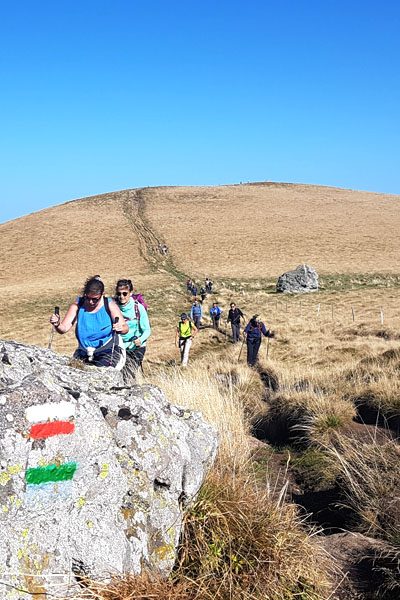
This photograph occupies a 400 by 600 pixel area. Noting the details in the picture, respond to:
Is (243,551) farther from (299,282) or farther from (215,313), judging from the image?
(299,282)

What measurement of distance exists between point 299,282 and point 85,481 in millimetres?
37893

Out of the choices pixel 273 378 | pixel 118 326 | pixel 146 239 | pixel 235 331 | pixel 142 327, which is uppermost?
pixel 146 239

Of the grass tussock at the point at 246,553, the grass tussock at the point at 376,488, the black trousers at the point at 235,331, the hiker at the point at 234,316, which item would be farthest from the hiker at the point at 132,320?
the black trousers at the point at 235,331

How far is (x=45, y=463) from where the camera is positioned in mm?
3027

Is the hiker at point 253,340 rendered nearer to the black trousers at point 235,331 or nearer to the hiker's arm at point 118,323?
the black trousers at point 235,331

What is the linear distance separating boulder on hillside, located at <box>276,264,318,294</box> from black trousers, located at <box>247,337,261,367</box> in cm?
2496

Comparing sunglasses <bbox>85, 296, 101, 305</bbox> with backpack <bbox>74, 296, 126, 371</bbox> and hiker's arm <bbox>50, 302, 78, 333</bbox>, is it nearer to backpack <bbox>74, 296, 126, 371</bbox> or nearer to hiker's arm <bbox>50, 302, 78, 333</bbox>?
backpack <bbox>74, 296, 126, 371</bbox>

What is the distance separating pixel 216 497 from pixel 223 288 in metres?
38.5

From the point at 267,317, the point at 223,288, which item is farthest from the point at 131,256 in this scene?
the point at 267,317

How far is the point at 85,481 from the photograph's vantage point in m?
3.20

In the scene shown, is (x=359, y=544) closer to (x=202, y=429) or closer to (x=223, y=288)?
(x=202, y=429)

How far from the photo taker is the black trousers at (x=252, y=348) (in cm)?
1481

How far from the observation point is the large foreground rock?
2.90m

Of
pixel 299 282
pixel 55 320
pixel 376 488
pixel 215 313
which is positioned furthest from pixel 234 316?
pixel 299 282
